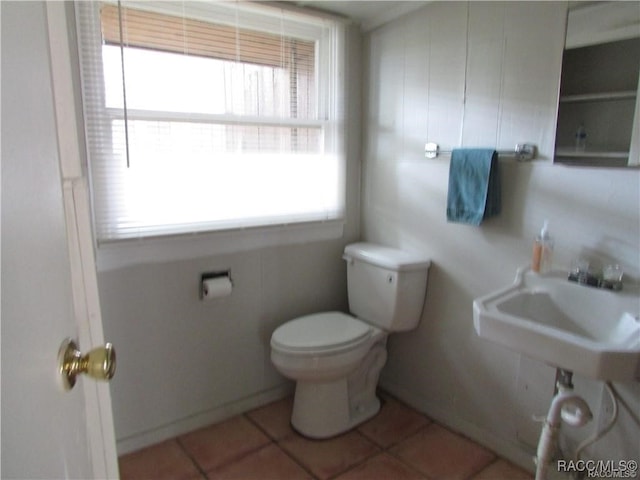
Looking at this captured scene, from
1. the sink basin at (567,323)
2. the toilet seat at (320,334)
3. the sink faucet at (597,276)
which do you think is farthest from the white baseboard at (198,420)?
the sink faucet at (597,276)

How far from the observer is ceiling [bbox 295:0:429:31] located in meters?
2.09

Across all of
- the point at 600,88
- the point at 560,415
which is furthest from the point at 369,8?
the point at 560,415

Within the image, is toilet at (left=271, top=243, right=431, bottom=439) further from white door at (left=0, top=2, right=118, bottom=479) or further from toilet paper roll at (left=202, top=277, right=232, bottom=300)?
white door at (left=0, top=2, right=118, bottom=479)

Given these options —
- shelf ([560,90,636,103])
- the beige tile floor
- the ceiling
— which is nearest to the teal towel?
shelf ([560,90,636,103])

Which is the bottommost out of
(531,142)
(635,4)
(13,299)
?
(13,299)

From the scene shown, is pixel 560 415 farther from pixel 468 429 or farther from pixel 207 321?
pixel 207 321

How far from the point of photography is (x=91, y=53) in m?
1.66

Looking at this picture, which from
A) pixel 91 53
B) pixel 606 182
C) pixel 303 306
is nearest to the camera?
pixel 606 182

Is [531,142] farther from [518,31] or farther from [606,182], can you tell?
[518,31]

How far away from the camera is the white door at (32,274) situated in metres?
0.45

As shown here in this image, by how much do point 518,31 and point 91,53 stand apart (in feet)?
5.47

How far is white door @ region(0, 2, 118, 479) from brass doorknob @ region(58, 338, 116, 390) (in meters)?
0.02

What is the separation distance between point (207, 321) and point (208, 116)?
98cm

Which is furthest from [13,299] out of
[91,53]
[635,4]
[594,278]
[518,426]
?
[518,426]
